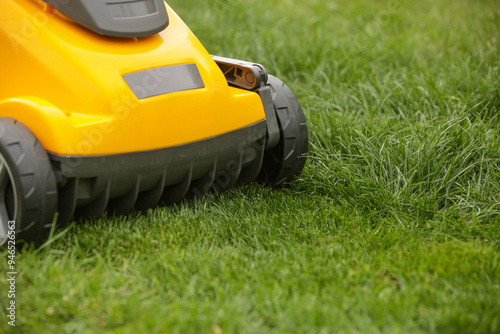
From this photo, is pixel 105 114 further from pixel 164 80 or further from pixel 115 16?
pixel 115 16

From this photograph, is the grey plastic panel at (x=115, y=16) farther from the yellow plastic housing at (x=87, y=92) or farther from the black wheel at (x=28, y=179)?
the black wheel at (x=28, y=179)

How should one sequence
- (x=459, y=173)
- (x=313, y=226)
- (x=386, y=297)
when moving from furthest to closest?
(x=459, y=173), (x=313, y=226), (x=386, y=297)

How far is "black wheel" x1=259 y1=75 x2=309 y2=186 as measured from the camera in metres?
2.18

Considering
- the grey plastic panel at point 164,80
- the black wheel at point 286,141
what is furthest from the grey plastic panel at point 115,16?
the black wheel at point 286,141

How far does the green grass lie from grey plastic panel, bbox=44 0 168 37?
614 millimetres

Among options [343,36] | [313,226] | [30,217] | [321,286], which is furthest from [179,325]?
[343,36]

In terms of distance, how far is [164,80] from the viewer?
188 centimetres

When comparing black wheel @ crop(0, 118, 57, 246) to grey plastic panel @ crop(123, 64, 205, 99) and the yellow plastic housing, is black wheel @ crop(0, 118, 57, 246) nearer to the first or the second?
the yellow plastic housing

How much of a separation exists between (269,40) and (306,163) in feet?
4.28

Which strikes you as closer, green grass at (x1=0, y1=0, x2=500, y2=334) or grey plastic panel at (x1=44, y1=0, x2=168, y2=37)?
green grass at (x1=0, y1=0, x2=500, y2=334)

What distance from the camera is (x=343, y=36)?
3.74 metres

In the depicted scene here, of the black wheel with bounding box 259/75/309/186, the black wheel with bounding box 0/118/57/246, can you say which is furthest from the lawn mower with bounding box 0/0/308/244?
the black wheel with bounding box 259/75/309/186

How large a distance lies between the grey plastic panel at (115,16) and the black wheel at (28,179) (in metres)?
0.39

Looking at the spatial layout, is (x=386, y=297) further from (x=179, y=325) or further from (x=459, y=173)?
(x=459, y=173)
